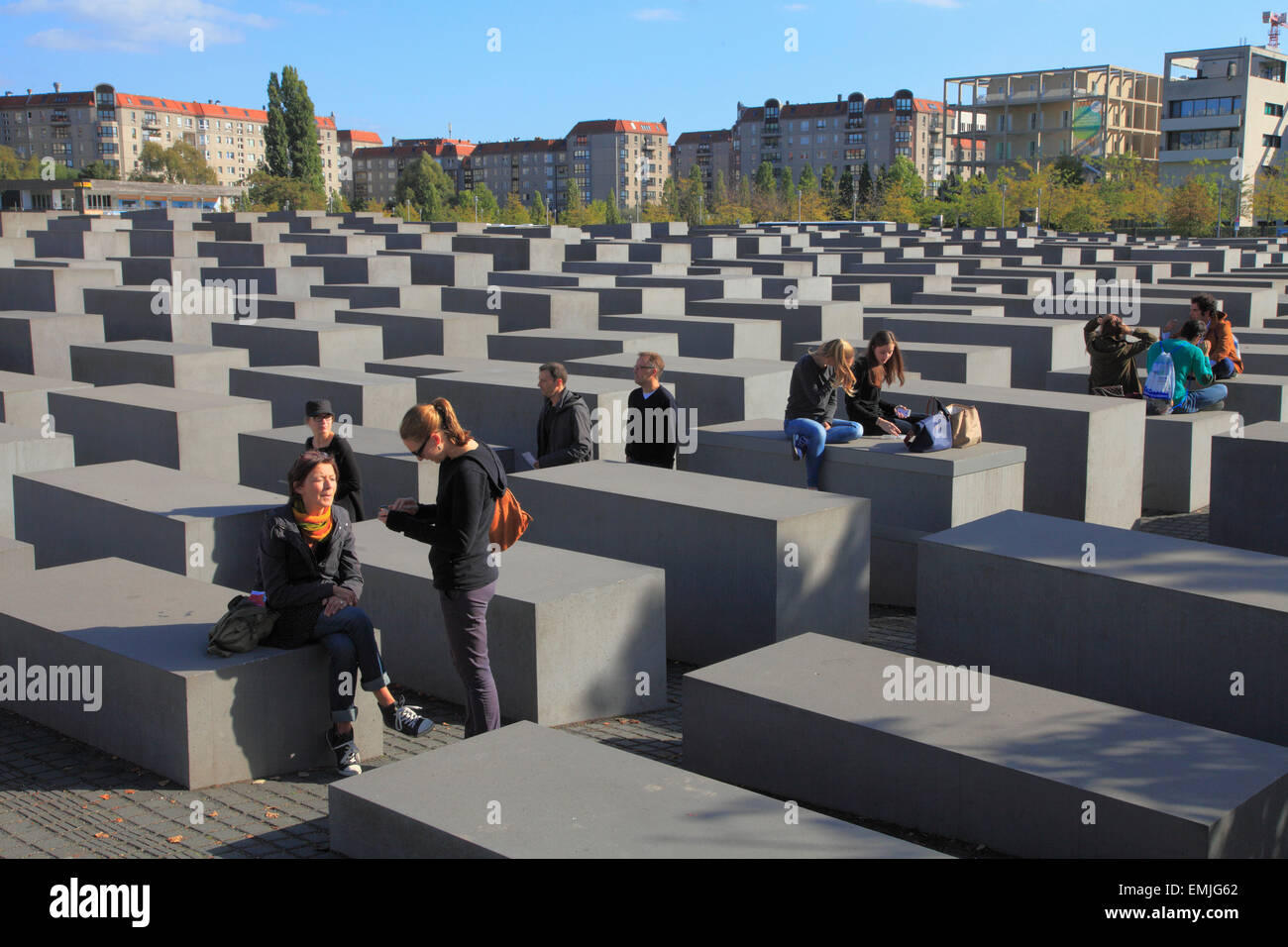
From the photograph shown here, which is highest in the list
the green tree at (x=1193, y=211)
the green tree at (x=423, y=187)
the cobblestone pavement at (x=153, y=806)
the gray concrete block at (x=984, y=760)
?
the green tree at (x=423, y=187)

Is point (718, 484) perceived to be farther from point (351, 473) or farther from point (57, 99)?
point (57, 99)

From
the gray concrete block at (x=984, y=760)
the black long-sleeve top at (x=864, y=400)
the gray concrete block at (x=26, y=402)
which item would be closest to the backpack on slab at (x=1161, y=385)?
the black long-sleeve top at (x=864, y=400)

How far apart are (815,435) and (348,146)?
18681 cm

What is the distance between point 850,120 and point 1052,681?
541 ft

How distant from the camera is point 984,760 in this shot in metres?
5.16

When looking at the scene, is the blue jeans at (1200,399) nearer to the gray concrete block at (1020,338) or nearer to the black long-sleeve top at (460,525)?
the gray concrete block at (1020,338)

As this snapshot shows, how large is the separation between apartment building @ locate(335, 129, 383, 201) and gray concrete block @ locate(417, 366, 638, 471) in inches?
7051

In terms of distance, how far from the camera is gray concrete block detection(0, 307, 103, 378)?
16.5m

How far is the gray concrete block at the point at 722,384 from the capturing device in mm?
12695

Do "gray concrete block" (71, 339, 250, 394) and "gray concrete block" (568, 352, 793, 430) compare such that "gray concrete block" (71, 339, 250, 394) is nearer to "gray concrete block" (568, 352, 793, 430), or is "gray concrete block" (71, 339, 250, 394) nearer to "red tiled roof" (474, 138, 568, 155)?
"gray concrete block" (568, 352, 793, 430)

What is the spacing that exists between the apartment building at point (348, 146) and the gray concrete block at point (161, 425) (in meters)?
179

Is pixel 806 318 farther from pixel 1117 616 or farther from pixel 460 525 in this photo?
pixel 460 525

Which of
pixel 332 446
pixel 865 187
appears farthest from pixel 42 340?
pixel 865 187

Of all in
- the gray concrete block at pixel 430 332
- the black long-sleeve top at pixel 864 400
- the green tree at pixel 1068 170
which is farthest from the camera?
the green tree at pixel 1068 170
